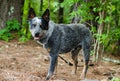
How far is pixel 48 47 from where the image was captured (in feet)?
27.3

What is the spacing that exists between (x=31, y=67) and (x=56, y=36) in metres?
1.78

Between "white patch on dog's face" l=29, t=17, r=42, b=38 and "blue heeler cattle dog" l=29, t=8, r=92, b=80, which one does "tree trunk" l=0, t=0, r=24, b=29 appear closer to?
"blue heeler cattle dog" l=29, t=8, r=92, b=80

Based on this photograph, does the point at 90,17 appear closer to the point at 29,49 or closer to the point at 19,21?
the point at 29,49

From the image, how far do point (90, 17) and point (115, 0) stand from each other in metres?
1.06

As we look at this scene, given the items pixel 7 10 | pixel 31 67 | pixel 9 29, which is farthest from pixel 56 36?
pixel 7 10

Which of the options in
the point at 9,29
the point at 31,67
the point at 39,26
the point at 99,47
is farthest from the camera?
the point at 9,29

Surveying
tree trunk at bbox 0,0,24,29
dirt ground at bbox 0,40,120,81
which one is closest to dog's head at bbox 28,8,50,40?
dirt ground at bbox 0,40,120,81

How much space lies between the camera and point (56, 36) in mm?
8438

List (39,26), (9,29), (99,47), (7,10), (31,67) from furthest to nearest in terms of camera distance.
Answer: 1. (7,10)
2. (9,29)
3. (99,47)
4. (31,67)
5. (39,26)

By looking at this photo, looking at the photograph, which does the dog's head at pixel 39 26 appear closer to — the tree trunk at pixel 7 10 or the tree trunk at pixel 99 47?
the tree trunk at pixel 99 47

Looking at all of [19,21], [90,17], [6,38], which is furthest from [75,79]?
[19,21]

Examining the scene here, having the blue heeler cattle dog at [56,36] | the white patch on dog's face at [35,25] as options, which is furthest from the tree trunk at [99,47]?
the white patch on dog's face at [35,25]

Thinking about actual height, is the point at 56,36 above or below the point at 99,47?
above

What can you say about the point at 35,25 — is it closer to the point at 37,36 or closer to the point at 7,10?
the point at 37,36
